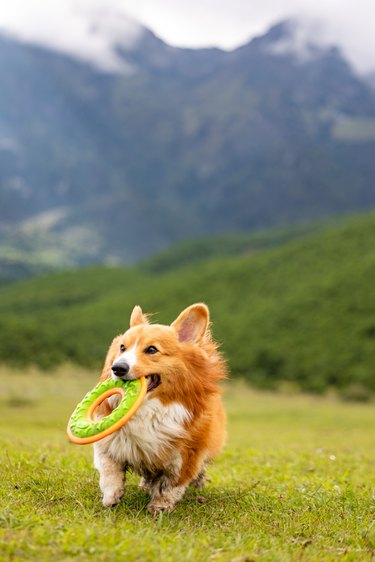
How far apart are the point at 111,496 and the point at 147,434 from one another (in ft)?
2.17

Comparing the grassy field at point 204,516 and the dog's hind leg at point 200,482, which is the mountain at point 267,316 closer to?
the grassy field at point 204,516

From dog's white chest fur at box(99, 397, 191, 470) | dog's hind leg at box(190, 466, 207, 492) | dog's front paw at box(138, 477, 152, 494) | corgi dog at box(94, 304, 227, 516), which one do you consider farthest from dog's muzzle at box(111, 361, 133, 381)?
dog's hind leg at box(190, 466, 207, 492)

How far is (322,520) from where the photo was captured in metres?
5.95

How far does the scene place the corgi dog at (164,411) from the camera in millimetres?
5695

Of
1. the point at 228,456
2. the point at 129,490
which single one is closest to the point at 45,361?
the point at 228,456

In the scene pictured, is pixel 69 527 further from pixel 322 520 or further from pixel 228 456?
pixel 228 456

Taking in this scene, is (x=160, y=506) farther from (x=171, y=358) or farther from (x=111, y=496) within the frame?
(x=171, y=358)

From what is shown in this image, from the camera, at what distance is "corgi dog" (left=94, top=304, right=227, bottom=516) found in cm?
570

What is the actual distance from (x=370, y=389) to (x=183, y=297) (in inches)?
2135

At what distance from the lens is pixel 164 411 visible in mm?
5766

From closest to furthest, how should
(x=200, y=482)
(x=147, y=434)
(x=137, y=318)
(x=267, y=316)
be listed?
(x=147, y=434) → (x=137, y=318) → (x=200, y=482) → (x=267, y=316)

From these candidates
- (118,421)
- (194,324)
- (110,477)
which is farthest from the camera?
(194,324)

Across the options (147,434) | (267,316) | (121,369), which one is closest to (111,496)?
(147,434)

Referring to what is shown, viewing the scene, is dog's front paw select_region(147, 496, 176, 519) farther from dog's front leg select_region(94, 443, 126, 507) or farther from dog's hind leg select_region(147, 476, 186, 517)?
dog's front leg select_region(94, 443, 126, 507)
